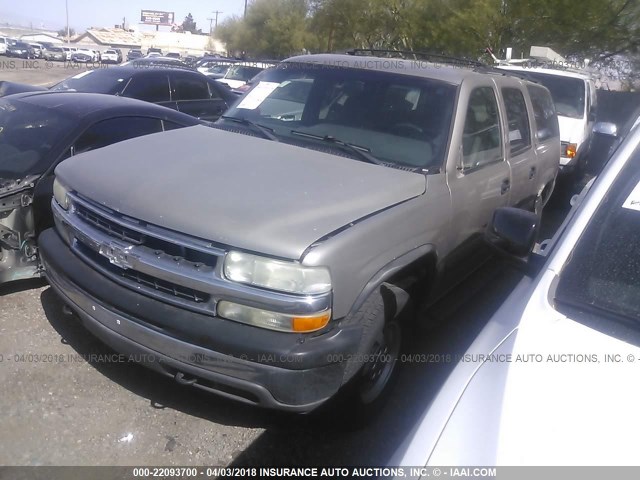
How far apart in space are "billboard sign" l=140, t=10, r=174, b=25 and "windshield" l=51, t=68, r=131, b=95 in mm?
127624

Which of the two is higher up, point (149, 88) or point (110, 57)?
point (149, 88)

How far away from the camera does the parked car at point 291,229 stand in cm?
259

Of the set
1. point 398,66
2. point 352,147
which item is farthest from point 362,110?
point 398,66

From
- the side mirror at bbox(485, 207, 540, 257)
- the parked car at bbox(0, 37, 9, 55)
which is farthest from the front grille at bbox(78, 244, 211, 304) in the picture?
the parked car at bbox(0, 37, 9, 55)

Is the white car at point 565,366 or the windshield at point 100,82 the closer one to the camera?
the white car at point 565,366

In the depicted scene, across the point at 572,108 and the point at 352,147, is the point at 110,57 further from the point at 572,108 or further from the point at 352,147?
the point at 352,147

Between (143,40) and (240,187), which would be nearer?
(240,187)

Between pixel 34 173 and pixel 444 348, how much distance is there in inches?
126

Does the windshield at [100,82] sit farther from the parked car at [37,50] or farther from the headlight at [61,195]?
the parked car at [37,50]

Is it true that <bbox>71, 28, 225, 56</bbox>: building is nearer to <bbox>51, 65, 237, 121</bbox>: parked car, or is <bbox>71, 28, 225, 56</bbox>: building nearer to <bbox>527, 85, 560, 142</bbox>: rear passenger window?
<bbox>51, 65, 237, 121</bbox>: parked car

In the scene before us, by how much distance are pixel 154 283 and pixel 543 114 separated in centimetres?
465

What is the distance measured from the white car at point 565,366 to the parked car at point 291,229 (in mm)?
758

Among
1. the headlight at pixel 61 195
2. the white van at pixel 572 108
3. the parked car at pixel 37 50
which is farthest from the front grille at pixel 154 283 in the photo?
the parked car at pixel 37 50

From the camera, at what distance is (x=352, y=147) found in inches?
146
